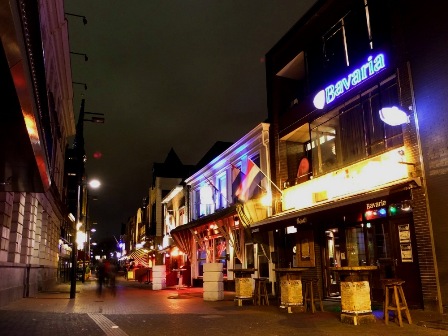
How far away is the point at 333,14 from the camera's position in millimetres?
16234

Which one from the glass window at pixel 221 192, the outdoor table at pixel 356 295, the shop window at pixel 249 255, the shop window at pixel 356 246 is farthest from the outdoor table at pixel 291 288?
the glass window at pixel 221 192

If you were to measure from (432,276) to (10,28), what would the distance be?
414 inches

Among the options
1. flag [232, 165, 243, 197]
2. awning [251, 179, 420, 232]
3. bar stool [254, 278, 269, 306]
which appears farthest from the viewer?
flag [232, 165, 243, 197]

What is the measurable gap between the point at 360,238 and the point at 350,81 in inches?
203

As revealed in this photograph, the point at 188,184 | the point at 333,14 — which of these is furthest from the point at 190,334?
the point at 188,184

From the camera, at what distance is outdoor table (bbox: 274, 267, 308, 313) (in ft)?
39.4

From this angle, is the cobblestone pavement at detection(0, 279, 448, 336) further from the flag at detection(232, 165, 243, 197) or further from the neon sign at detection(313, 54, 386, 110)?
the flag at detection(232, 165, 243, 197)

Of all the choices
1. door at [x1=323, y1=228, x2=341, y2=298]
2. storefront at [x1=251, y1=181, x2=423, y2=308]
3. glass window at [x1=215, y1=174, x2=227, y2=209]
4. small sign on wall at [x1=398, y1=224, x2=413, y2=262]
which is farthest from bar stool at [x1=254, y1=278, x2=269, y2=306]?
glass window at [x1=215, y1=174, x2=227, y2=209]

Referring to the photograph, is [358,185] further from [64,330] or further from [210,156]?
[210,156]

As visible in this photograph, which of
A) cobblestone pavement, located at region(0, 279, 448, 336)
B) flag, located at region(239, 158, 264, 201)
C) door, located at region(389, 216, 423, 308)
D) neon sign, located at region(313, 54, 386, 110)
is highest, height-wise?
neon sign, located at region(313, 54, 386, 110)

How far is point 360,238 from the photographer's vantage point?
1410 centimetres

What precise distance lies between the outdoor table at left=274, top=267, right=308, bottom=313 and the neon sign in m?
6.38

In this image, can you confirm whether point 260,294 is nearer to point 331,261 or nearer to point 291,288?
point 291,288

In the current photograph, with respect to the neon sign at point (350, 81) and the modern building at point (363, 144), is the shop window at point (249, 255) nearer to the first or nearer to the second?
the modern building at point (363, 144)
